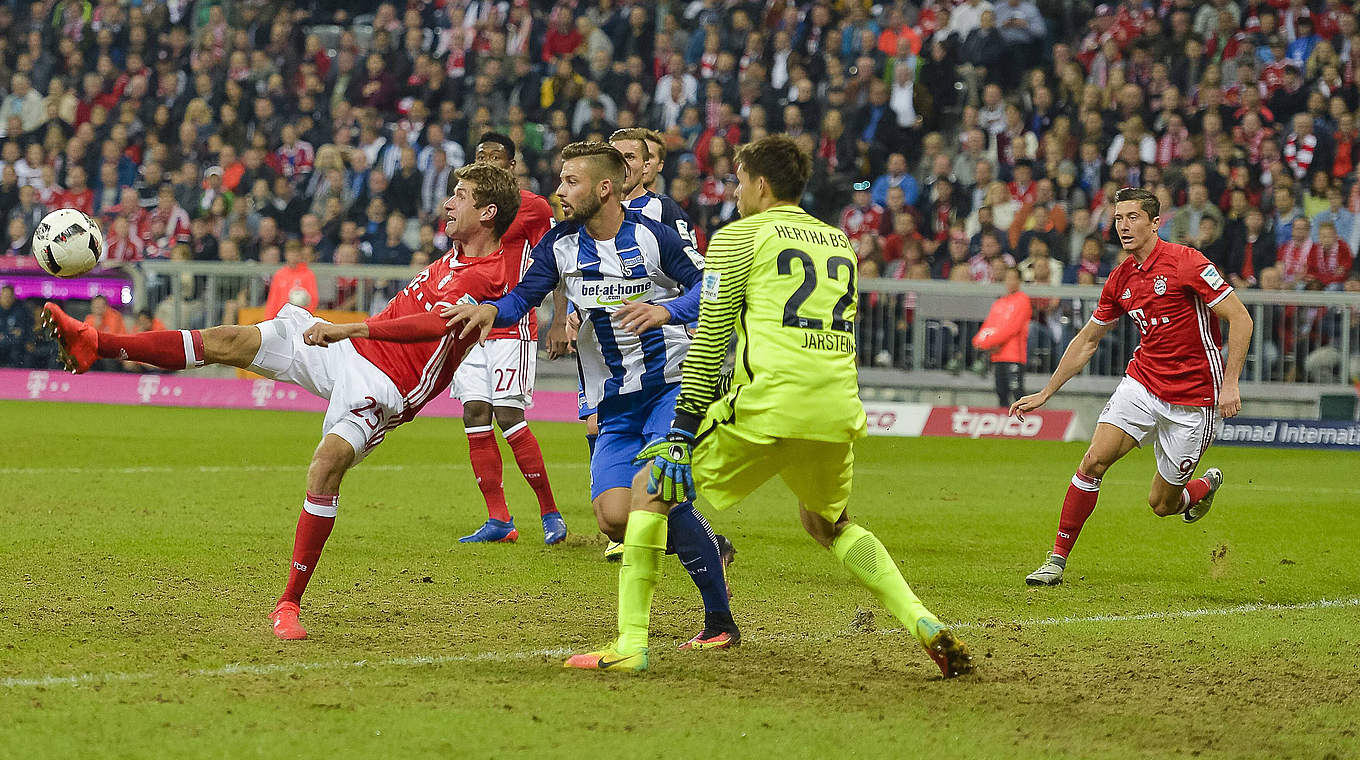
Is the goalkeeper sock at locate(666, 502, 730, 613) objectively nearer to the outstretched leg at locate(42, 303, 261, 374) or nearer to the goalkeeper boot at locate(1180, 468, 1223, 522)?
the outstretched leg at locate(42, 303, 261, 374)

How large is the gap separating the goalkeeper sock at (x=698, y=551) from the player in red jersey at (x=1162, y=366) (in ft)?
9.62

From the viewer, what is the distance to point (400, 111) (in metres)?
24.5

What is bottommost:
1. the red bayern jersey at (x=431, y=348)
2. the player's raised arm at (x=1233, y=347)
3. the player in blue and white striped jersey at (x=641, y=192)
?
the player's raised arm at (x=1233, y=347)

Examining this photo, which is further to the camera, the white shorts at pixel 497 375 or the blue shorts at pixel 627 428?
the white shorts at pixel 497 375

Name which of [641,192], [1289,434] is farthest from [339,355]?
[1289,434]

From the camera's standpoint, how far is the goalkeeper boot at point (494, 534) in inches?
379

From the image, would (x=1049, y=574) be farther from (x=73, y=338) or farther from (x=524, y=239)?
(x=73, y=338)

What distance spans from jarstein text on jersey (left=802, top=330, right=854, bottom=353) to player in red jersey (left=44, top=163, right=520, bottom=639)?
1.49 meters

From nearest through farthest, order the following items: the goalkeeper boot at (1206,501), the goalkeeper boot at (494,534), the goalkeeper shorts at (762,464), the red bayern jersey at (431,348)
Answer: the goalkeeper shorts at (762,464) < the red bayern jersey at (431,348) < the goalkeeper boot at (1206,501) < the goalkeeper boot at (494,534)

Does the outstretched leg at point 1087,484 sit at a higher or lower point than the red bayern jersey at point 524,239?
lower

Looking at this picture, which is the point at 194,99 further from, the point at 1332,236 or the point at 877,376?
the point at 1332,236

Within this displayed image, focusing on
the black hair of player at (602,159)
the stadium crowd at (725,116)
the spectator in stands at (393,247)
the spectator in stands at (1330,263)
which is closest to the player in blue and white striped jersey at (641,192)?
the black hair of player at (602,159)

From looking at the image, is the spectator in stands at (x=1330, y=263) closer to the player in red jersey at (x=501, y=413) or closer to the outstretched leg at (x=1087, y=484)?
the outstretched leg at (x=1087, y=484)

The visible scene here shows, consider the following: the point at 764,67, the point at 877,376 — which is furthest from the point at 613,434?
the point at 764,67
